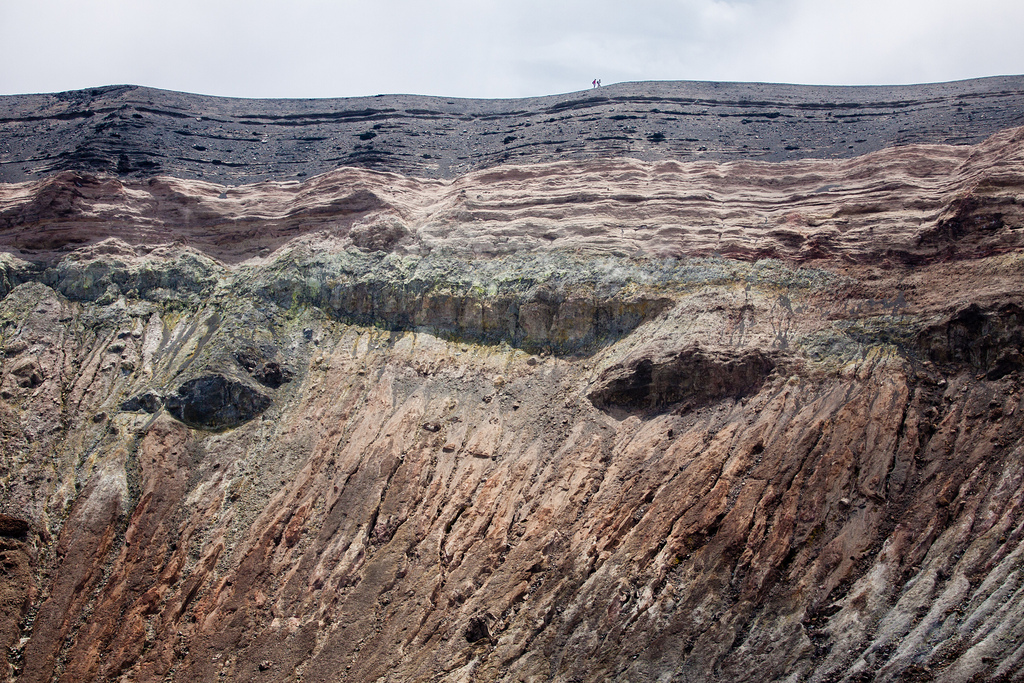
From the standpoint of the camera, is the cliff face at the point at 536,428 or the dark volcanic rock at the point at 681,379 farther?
the dark volcanic rock at the point at 681,379

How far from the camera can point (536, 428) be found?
15398mm

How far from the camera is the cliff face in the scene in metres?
11.2

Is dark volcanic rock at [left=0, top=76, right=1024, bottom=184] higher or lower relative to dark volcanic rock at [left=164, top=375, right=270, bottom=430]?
higher

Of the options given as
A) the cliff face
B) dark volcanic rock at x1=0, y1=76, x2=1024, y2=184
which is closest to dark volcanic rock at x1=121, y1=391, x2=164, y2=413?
the cliff face

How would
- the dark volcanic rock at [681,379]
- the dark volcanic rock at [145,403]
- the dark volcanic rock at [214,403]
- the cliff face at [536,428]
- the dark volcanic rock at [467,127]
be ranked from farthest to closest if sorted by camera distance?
the dark volcanic rock at [467,127]
the dark volcanic rock at [145,403]
the dark volcanic rock at [214,403]
the dark volcanic rock at [681,379]
the cliff face at [536,428]

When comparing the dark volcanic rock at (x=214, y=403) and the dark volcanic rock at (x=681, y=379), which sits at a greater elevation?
the dark volcanic rock at (x=681, y=379)

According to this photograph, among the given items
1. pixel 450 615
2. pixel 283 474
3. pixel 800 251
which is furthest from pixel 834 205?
pixel 283 474

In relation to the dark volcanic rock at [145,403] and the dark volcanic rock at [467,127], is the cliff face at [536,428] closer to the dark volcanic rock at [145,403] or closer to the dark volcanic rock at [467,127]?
the dark volcanic rock at [145,403]

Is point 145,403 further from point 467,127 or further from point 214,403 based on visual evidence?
point 467,127

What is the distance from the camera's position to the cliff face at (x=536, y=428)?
1118cm

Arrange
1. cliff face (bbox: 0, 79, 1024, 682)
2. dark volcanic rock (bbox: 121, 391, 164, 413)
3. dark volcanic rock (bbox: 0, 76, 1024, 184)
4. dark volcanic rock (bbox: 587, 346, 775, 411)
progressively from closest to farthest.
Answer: cliff face (bbox: 0, 79, 1024, 682) → dark volcanic rock (bbox: 587, 346, 775, 411) → dark volcanic rock (bbox: 121, 391, 164, 413) → dark volcanic rock (bbox: 0, 76, 1024, 184)

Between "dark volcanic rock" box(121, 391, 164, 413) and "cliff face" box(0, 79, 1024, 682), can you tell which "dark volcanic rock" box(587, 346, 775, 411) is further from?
"dark volcanic rock" box(121, 391, 164, 413)

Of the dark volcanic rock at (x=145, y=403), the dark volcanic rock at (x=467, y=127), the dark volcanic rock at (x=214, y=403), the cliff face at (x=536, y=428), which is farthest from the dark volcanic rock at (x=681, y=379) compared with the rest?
the dark volcanic rock at (x=145, y=403)

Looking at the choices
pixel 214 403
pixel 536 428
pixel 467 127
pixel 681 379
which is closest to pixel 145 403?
pixel 214 403
